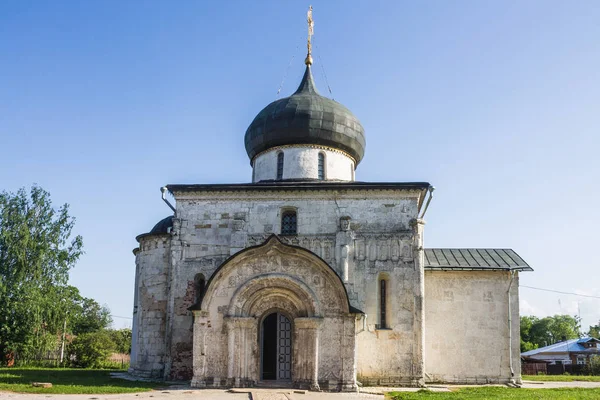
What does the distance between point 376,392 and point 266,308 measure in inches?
165

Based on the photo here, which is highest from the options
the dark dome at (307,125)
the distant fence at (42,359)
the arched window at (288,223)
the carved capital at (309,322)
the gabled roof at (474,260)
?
the dark dome at (307,125)

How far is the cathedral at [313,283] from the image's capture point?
17297 millimetres

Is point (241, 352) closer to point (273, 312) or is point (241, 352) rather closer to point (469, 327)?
point (273, 312)

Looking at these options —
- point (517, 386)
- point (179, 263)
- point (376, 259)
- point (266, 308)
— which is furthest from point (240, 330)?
point (517, 386)

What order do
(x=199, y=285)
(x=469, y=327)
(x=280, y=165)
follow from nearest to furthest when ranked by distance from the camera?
(x=199, y=285), (x=469, y=327), (x=280, y=165)

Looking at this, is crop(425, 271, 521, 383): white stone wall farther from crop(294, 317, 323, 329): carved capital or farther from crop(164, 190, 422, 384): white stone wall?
crop(294, 317, 323, 329): carved capital

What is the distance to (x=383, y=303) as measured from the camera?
61.7 ft

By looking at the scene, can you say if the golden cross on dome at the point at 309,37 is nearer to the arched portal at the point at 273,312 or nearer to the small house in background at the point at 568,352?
the arched portal at the point at 273,312

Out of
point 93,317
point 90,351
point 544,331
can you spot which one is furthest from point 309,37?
point 544,331

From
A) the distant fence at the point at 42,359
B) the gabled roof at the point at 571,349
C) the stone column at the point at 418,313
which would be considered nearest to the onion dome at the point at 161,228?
the stone column at the point at 418,313

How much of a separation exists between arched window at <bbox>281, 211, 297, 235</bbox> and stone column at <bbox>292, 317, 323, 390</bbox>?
3407 millimetres

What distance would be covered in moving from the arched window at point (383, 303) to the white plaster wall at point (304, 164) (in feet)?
16.2

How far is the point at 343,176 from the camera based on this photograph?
73.1 ft

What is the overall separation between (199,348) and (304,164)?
8041mm
